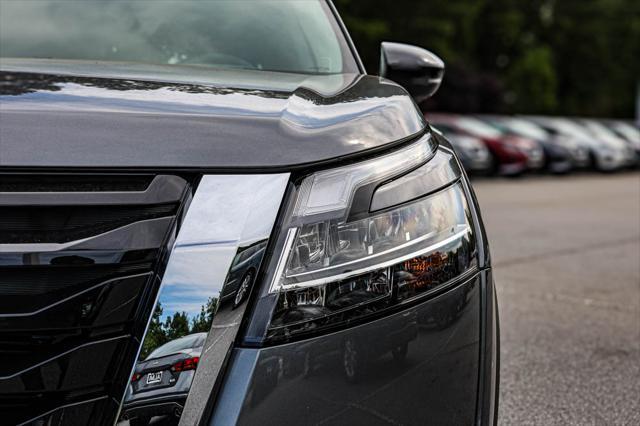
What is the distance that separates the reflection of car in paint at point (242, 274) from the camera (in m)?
1.51

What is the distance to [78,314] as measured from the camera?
4.80 ft

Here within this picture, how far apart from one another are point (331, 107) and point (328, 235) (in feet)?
1.34

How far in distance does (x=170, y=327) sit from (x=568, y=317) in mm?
3944

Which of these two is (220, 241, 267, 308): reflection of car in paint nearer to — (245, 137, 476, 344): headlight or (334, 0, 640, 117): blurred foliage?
(245, 137, 476, 344): headlight

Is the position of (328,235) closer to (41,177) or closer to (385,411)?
(385,411)

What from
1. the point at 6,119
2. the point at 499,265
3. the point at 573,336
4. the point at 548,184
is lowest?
the point at 548,184

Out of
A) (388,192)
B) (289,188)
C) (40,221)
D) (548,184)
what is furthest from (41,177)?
(548,184)

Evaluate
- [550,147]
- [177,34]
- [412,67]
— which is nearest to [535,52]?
[550,147]

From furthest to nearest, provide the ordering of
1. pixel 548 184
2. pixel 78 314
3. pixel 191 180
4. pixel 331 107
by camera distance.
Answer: pixel 548 184
pixel 331 107
pixel 191 180
pixel 78 314

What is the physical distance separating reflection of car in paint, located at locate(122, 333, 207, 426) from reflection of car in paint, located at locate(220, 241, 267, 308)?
0.28ft

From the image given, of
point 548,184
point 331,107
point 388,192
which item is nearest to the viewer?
point 388,192

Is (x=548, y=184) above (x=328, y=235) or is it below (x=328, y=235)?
below

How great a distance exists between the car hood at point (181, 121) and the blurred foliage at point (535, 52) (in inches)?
1290

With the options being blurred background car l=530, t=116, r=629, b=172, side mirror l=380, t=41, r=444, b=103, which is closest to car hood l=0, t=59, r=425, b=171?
side mirror l=380, t=41, r=444, b=103
